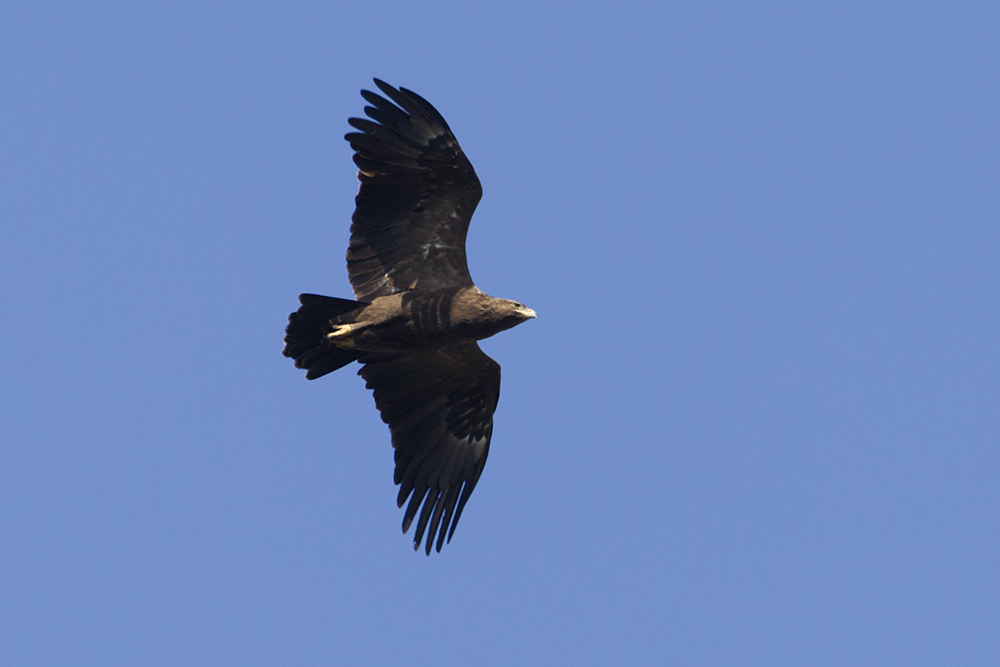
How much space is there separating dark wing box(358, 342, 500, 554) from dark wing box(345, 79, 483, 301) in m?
1.06

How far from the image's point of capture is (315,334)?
1561 cm

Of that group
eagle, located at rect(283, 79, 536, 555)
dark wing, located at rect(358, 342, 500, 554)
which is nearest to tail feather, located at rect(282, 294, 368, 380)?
eagle, located at rect(283, 79, 536, 555)

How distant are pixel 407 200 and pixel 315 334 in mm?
1723

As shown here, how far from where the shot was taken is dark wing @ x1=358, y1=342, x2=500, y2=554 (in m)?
16.5

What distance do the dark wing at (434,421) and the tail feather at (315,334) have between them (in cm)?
63

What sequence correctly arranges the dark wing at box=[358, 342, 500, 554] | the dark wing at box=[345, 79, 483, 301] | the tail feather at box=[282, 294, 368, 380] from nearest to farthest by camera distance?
the dark wing at box=[345, 79, 483, 301] < the tail feather at box=[282, 294, 368, 380] < the dark wing at box=[358, 342, 500, 554]

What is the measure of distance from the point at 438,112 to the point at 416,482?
418cm

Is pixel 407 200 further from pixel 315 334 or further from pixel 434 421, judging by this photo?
pixel 434 421

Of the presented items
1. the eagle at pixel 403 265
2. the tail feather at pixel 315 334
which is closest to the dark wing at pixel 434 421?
the eagle at pixel 403 265

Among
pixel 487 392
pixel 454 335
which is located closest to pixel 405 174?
pixel 454 335

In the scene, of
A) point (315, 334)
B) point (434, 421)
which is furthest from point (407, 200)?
point (434, 421)

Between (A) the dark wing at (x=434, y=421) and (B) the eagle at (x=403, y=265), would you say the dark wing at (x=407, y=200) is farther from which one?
(A) the dark wing at (x=434, y=421)

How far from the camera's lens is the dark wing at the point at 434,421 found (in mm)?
16547

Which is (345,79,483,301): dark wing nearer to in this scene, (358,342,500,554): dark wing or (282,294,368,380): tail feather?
(282,294,368,380): tail feather
